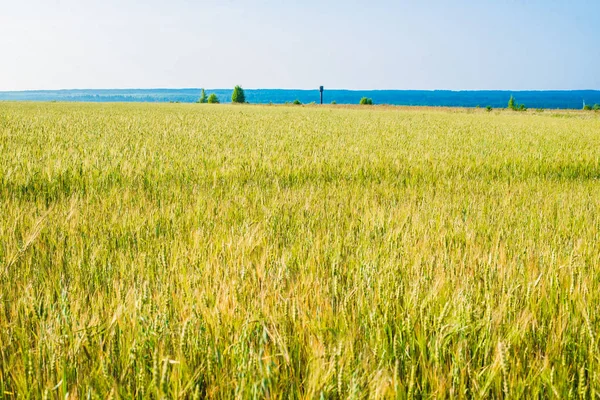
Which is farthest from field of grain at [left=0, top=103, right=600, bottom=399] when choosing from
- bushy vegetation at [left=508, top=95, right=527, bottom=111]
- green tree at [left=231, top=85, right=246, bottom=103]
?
green tree at [left=231, top=85, right=246, bottom=103]

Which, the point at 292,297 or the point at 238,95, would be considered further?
the point at 238,95

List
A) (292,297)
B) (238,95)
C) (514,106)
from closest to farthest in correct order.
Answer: (292,297) < (514,106) < (238,95)

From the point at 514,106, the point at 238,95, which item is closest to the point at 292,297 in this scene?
the point at 514,106

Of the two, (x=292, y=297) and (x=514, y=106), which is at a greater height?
(x=514, y=106)

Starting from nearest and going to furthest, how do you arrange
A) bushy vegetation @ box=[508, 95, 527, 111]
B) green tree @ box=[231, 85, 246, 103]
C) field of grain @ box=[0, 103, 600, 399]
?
field of grain @ box=[0, 103, 600, 399] → bushy vegetation @ box=[508, 95, 527, 111] → green tree @ box=[231, 85, 246, 103]

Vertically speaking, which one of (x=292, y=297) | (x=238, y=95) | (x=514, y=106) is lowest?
(x=292, y=297)

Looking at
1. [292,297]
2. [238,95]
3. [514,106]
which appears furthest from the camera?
[238,95]

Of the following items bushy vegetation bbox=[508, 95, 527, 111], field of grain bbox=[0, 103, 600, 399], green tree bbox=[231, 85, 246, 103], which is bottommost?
field of grain bbox=[0, 103, 600, 399]

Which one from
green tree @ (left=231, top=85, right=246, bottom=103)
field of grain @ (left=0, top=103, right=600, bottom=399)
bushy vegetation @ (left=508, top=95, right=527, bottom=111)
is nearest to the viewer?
field of grain @ (left=0, top=103, right=600, bottom=399)

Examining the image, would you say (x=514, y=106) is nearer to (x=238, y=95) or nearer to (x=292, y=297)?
(x=238, y=95)

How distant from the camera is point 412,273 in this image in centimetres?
216

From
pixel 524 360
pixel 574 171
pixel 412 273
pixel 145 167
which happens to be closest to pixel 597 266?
pixel 412 273

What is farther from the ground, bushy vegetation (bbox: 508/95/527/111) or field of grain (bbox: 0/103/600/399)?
bushy vegetation (bbox: 508/95/527/111)

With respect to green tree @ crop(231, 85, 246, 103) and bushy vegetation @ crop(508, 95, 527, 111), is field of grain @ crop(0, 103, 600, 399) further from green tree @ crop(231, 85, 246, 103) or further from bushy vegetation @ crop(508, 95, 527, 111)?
green tree @ crop(231, 85, 246, 103)
